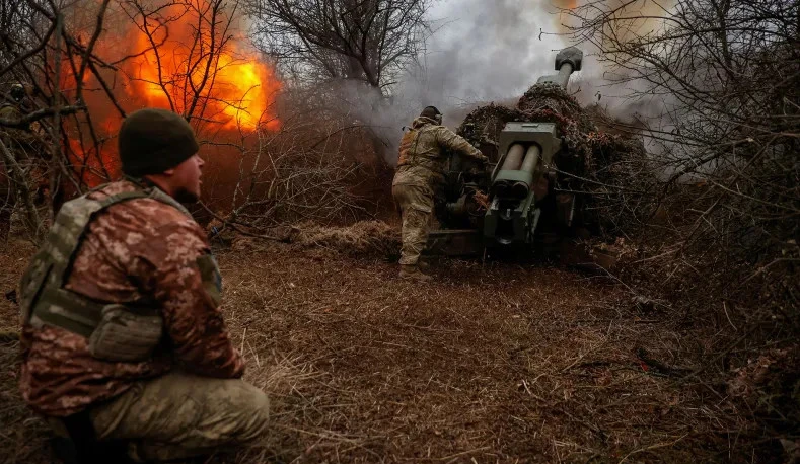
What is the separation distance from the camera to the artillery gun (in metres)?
6.12

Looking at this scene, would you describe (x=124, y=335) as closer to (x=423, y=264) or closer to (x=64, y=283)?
(x=64, y=283)

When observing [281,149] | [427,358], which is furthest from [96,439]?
[281,149]

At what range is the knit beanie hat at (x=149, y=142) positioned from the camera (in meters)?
2.22

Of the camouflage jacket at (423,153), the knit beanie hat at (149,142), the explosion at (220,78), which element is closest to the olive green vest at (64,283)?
the knit beanie hat at (149,142)

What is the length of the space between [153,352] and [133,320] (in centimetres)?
26

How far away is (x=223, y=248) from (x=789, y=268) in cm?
661

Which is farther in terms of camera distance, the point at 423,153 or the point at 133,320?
the point at 423,153

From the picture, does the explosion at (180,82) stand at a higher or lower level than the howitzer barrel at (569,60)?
lower

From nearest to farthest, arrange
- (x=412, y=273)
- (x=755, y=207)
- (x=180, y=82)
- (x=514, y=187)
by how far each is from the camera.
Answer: (x=755, y=207)
(x=514, y=187)
(x=412, y=273)
(x=180, y=82)

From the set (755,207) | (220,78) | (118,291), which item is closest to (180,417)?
(118,291)

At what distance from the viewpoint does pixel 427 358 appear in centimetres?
407

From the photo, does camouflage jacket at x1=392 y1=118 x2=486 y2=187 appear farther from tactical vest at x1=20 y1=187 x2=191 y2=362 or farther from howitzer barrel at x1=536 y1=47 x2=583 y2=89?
tactical vest at x1=20 y1=187 x2=191 y2=362

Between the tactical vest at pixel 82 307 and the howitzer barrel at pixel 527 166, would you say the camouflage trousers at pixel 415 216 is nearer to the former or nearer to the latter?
the howitzer barrel at pixel 527 166

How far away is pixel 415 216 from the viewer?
271 inches
